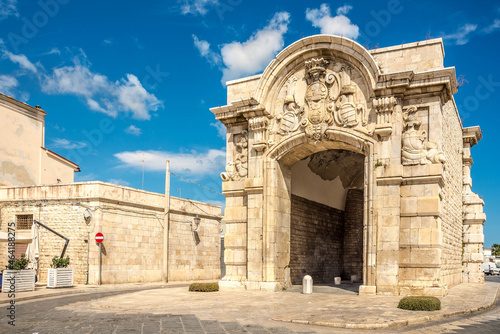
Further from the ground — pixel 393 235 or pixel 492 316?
pixel 393 235

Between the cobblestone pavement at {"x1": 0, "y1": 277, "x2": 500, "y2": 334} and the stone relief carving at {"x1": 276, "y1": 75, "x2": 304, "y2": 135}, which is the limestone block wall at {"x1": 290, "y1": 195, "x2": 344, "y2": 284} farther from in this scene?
the cobblestone pavement at {"x1": 0, "y1": 277, "x2": 500, "y2": 334}

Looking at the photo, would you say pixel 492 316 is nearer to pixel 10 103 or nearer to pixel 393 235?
pixel 393 235

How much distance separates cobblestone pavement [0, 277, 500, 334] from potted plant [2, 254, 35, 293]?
3.80 meters

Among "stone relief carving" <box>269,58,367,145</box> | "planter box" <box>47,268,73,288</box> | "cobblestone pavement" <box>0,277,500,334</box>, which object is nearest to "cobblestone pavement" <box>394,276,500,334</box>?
"cobblestone pavement" <box>0,277,500,334</box>

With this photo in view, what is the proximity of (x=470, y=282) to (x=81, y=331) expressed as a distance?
64.1ft

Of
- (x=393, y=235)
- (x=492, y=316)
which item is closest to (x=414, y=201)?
(x=393, y=235)

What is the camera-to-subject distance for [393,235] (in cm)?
1379

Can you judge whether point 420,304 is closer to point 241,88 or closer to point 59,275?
point 241,88

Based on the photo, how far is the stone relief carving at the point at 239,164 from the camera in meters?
17.2

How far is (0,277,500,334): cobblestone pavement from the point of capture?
323 inches

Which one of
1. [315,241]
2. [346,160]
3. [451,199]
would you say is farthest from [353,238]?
[451,199]

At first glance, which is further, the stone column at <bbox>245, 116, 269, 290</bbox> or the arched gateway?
the stone column at <bbox>245, 116, 269, 290</bbox>

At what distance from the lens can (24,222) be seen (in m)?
22.0

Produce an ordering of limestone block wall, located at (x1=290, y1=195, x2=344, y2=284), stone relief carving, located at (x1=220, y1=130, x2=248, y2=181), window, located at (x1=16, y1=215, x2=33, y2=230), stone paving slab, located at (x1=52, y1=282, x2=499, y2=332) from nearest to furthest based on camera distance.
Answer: stone paving slab, located at (x1=52, y1=282, x2=499, y2=332) → stone relief carving, located at (x1=220, y1=130, x2=248, y2=181) → limestone block wall, located at (x1=290, y1=195, x2=344, y2=284) → window, located at (x1=16, y1=215, x2=33, y2=230)
